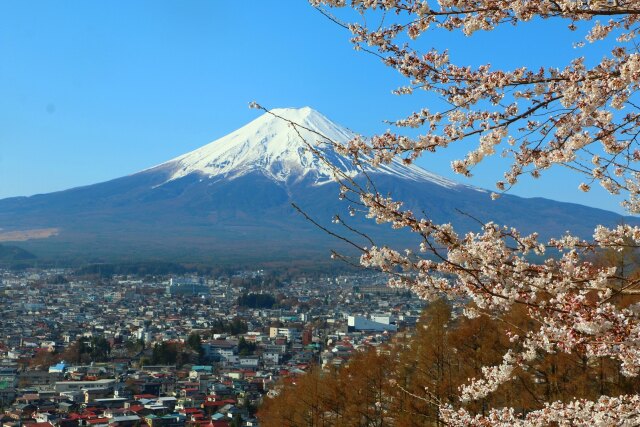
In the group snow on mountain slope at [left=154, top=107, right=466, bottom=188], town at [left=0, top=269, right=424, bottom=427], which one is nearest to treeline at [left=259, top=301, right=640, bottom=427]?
town at [left=0, top=269, right=424, bottom=427]

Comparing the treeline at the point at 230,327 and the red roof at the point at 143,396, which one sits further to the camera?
the treeline at the point at 230,327

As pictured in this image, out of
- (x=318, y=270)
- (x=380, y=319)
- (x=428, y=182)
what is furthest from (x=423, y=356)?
(x=428, y=182)

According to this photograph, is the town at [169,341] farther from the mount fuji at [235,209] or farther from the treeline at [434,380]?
the mount fuji at [235,209]

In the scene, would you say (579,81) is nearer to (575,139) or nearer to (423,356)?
(575,139)

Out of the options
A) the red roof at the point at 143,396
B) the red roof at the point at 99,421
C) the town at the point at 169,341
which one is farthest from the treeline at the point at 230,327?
the red roof at the point at 99,421

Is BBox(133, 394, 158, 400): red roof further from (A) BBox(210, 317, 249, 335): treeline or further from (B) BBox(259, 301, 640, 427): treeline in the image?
(A) BBox(210, 317, 249, 335): treeline

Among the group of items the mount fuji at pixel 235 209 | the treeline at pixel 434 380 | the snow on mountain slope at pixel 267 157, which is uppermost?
the snow on mountain slope at pixel 267 157
